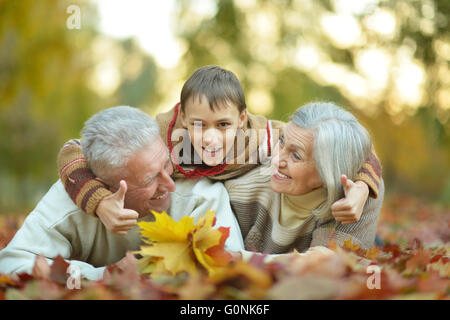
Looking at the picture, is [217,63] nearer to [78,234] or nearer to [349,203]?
[78,234]

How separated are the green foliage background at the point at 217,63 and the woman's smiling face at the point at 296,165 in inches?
31.3

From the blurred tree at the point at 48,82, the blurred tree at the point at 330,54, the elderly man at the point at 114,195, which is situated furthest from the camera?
the blurred tree at the point at 48,82

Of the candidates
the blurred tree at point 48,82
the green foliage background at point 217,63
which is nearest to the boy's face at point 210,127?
the green foliage background at point 217,63

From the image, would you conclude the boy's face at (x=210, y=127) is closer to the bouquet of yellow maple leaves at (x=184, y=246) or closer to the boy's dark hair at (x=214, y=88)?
the boy's dark hair at (x=214, y=88)

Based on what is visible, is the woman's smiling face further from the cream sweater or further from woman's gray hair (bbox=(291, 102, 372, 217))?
the cream sweater

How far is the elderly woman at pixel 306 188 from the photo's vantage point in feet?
8.30

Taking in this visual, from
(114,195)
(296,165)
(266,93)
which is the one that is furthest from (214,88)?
(266,93)

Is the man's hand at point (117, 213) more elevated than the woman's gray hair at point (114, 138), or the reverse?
the woman's gray hair at point (114, 138)

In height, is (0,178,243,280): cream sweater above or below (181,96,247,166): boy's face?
below

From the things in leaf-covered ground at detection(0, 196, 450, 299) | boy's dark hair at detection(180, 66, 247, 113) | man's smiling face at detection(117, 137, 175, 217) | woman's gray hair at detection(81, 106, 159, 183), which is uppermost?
boy's dark hair at detection(180, 66, 247, 113)

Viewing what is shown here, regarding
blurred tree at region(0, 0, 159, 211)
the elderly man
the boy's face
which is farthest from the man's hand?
blurred tree at region(0, 0, 159, 211)

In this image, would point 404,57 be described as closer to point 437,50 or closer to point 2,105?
point 437,50

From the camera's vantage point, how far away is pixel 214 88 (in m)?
2.78

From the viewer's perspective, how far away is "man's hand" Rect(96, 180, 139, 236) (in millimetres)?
2197
